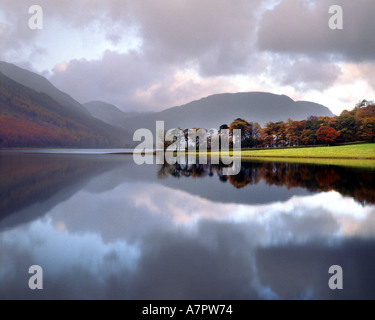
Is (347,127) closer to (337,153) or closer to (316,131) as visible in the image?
(316,131)

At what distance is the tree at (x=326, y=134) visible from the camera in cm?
8162

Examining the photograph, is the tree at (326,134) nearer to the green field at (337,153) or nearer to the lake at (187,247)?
the green field at (337,153)

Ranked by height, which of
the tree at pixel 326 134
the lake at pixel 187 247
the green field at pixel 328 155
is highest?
the tree at pixel 326 134

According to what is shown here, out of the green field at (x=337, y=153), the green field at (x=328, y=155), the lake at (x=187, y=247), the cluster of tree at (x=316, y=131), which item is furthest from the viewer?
the cluster of tree at (x=316, y=131)

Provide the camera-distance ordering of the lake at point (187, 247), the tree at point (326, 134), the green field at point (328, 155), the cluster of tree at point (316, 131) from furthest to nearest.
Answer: the tree at point (326, 134), the cluster of tree at point (316, 131), the green field at point (328, 155), the lake at point (187, 247)

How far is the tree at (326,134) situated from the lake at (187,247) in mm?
79710

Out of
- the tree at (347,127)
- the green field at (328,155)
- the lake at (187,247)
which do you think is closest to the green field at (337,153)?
the green field at (328,155)

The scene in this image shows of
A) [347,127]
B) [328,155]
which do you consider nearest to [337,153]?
[328,155]

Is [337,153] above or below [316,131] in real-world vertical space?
below

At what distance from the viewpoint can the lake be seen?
208 inches

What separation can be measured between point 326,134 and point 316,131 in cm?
405

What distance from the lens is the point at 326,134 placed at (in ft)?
272

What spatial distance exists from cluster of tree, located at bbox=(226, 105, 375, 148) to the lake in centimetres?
8012

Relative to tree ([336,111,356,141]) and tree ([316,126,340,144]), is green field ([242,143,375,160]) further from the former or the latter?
tree ([336,111,356,141])
